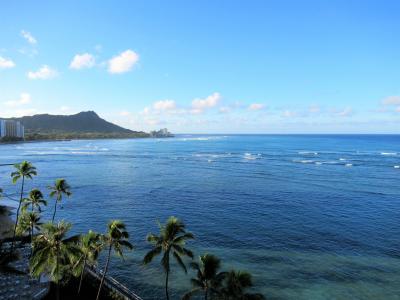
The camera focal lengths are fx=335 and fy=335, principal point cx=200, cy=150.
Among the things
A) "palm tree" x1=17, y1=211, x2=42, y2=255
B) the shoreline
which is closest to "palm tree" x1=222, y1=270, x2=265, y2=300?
"palm tree" x1=17, y1=211, x2=42, y2=255

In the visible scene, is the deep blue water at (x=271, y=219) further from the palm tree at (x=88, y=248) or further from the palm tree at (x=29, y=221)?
the palm tree at (x=29, y=221)

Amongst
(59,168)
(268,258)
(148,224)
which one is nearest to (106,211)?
(148,224)

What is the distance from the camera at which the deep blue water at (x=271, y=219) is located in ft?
151

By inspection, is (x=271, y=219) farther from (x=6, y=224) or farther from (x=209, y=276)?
(x=6, y=224)

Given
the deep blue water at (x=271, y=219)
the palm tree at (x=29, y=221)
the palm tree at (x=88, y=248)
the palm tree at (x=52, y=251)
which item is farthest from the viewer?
the palm tree at (x=29, y=221)

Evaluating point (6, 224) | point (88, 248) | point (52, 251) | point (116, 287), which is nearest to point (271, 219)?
point (116, 287)

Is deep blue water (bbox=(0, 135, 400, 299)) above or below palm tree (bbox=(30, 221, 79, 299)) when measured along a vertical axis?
below

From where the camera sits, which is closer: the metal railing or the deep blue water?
the metal railing

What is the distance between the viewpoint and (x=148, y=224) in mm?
69312

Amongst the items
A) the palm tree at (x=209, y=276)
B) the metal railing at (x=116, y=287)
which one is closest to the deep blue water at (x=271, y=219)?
the metal railing at (x=116, y=287)

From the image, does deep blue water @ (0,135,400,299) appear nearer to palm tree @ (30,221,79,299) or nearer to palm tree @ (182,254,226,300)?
palm tree @ (182,254,226,300)

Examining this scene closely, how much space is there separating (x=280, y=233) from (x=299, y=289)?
64.1 feet

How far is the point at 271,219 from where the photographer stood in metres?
71.4

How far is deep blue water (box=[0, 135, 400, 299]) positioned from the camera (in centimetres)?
4588
